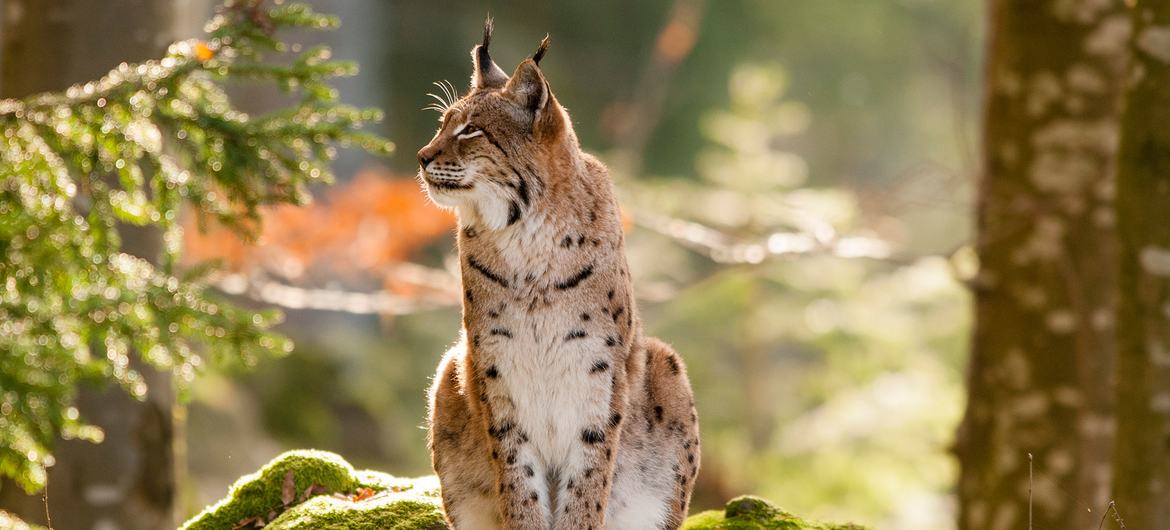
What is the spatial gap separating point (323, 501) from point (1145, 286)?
3.40 m

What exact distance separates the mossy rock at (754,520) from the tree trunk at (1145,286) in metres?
1.19

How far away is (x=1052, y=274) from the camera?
6602 mm

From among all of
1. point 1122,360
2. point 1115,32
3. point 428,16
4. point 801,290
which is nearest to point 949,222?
point 428,16

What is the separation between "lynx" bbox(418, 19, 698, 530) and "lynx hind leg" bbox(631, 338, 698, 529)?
30 cm

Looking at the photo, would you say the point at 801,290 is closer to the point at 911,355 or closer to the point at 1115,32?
the point at 911,355

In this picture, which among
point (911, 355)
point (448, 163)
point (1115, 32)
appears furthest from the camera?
point (911, 355)

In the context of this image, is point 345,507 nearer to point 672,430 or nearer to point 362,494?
point 362,494

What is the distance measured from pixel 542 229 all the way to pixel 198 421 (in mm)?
10490

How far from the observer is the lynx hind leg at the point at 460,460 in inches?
182

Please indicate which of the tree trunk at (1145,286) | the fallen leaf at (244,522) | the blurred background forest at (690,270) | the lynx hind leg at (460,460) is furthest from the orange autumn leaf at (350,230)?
the tree trunk at (1145,286)

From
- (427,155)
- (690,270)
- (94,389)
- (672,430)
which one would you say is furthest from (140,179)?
(690,270)

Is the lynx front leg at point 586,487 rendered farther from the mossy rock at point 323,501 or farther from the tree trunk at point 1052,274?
the tree trunk at point 1052,274

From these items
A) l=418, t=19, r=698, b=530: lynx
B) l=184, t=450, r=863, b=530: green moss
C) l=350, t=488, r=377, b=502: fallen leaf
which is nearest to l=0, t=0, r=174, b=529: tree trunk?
l=184, t=450, r=863, b=530: green moss

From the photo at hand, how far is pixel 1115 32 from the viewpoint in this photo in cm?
655
